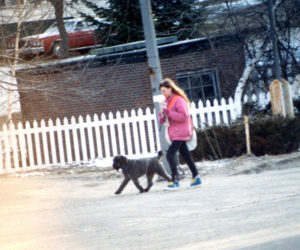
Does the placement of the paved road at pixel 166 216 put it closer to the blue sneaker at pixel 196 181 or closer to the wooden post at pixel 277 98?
the blue sneaker at pixel 196 181

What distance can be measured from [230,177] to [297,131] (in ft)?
9.42

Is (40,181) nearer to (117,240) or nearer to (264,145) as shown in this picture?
(264,145)

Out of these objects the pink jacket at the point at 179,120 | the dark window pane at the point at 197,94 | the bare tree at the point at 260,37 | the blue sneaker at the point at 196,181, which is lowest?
the blue sneaker at the point at 196,181

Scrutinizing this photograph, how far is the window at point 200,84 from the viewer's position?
17656 millimetres

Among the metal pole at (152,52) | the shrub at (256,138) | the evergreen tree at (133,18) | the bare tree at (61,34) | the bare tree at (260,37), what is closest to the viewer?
the metal pole at (152,52)

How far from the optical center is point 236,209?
707cm

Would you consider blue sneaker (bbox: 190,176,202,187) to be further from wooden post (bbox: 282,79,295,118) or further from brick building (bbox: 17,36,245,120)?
brick building (bbox: 17,36,245,120)

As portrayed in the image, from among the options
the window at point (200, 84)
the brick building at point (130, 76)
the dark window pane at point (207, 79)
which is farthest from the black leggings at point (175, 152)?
the dark window pane at point (207, 79)

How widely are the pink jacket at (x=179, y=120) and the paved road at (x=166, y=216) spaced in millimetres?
890

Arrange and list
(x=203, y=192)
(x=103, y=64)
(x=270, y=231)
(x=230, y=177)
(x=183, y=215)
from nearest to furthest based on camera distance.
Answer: (x=270, y=231)
(x=183, y=215)
(x=203, y=192)
(x=230, y=177)
(x=103, y=64)

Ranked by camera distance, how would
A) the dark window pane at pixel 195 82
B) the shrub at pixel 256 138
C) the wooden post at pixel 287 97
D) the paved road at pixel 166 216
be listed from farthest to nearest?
the dark window pane at pixel 195 82 < the wooden post at pixel 287 97 < the shrub at pixel 256 138 < the paved road at pixel 166 216

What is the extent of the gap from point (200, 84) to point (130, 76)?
224 cm

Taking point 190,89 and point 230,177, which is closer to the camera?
point 230,177

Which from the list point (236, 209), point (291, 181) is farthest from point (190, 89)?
point (236, 209)
